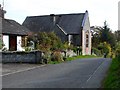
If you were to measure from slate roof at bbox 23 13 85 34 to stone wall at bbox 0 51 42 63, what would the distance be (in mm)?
34476

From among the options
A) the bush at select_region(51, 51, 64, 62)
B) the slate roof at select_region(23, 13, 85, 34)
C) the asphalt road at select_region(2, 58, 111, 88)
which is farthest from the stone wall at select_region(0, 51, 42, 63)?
the slate roof at select_region(23, 13, 85, 34)

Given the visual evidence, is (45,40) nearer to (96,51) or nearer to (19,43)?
(19,43)

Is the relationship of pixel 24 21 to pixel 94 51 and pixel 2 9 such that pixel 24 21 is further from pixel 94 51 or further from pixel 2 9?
pixel 2 9

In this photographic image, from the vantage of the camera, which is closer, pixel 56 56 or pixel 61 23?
pixel 56 56

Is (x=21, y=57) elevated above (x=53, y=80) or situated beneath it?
elevated above

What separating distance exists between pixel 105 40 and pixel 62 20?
22083mm

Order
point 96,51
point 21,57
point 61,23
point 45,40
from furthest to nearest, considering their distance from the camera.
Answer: point 96,51
point 61,23
point 45,40
point 21,57

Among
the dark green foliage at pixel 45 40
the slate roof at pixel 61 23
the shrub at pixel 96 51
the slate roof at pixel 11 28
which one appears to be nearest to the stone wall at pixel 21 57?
the slate roof at pixel 11 28

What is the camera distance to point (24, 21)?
72312mm

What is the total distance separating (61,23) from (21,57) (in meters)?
37.2

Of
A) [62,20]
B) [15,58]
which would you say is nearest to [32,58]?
[15,58]

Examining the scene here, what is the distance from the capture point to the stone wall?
29203 millimetres

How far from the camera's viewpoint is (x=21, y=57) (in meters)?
29.4

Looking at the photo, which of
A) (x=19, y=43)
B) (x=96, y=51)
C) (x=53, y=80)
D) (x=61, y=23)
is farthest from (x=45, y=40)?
(x=96, y=51)
